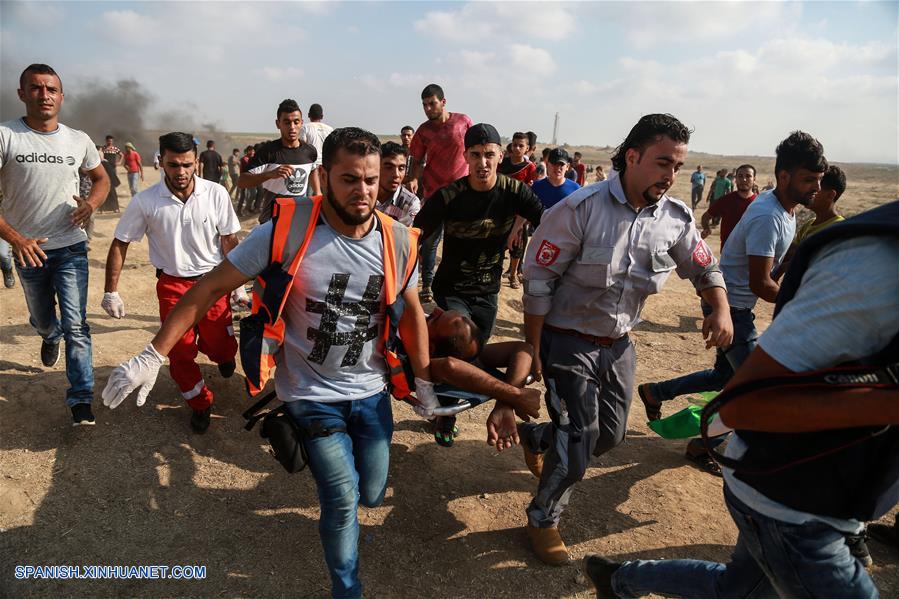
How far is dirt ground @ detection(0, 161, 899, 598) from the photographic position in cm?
321

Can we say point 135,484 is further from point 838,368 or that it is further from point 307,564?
point 838,368

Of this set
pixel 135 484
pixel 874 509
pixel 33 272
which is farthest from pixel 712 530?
pixel 33 272

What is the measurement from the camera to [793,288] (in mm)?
1746

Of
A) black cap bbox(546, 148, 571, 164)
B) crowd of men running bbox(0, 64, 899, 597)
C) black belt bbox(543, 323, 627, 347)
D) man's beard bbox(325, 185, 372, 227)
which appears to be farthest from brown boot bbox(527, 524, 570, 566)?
black cap bbox(546, 148, 571, 164)

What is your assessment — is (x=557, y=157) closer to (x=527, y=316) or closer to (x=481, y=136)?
(x=481, y=136)

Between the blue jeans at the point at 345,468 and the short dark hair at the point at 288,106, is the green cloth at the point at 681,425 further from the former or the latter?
the short dark hair at the point at 288,106

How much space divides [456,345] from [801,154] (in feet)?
9.62

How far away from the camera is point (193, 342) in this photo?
4.36 m

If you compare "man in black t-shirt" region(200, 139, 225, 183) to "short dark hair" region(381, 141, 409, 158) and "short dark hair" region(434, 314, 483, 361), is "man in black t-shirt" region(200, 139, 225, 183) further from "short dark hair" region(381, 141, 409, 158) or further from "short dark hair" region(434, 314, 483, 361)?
"short dark hair" region(434, 314, 483, 361)

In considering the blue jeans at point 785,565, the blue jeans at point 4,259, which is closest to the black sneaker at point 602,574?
the blue jeans at point 785,565

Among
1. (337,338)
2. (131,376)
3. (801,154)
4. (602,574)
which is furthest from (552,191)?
(131,376)

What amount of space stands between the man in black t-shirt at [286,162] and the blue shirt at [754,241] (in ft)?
14.5

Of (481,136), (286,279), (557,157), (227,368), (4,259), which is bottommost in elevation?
(227,368)

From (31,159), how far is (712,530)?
5.42m
